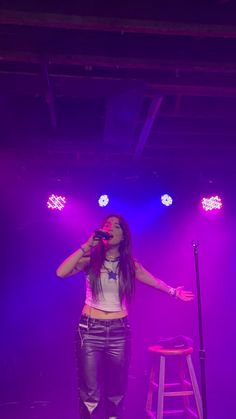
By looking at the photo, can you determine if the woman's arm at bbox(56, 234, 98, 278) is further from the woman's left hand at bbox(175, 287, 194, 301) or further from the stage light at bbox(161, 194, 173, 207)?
the stage light at bbox(161, 194, 173, 207)

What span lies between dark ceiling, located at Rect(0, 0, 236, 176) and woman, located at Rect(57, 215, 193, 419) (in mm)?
1501

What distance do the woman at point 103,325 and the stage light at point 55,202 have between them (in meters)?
2.06

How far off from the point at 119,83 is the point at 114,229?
1430 mm

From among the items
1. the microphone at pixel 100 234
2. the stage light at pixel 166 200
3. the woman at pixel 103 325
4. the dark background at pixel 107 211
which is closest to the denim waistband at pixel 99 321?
the woman at pixel 103 325

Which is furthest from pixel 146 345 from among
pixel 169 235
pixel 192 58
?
pixel 192 58

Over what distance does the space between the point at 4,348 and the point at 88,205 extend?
2.34 m

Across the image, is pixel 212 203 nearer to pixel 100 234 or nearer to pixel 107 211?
pixel 107 211

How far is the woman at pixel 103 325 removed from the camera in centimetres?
348

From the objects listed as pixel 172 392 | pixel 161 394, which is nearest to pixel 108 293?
pixel 161 394

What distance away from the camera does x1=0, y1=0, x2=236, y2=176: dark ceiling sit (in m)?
2.99

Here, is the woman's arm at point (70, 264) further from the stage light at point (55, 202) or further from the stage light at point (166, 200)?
the stage light at point (166, 200)

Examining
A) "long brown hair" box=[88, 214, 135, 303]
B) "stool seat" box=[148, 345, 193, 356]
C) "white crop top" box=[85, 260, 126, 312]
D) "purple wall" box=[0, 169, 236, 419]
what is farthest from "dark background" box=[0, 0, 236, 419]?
"white crop top" box=[85, 260, 126, 312]

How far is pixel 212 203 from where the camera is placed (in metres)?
6.06

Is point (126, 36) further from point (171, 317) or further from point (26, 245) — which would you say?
point (171, 317)
